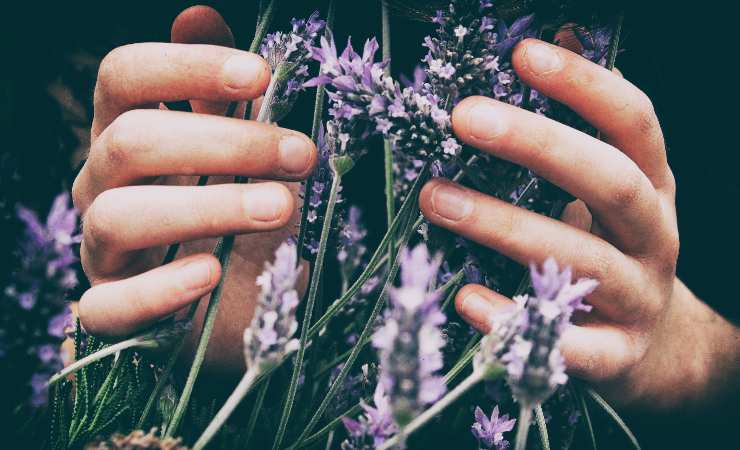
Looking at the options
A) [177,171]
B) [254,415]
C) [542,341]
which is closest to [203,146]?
[177,171]

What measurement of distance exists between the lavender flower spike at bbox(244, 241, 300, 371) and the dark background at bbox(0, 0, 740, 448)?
295mm

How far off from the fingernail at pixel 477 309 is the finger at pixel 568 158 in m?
0.13

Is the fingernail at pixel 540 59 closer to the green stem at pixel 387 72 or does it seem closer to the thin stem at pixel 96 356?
the green stem at pixel 387 72

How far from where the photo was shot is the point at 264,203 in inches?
18.2

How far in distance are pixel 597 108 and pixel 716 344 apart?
69 centimetres

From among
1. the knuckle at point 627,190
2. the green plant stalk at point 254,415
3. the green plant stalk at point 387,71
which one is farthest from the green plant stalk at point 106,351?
the knuckle at point 627,190

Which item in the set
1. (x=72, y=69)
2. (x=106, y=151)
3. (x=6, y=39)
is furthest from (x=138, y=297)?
(x=72, y=69)

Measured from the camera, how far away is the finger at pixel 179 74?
444mm

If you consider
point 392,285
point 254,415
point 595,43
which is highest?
point 595,43

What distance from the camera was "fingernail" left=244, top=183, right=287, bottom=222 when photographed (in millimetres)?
457

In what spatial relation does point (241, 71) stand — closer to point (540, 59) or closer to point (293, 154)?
point (293, 154)

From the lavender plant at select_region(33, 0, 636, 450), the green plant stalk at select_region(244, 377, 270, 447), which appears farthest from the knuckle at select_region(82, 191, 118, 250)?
the green plant stalk at select_region(244, 377, 270, 447)

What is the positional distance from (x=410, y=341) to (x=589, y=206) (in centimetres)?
36

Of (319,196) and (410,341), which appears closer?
(410,341)
